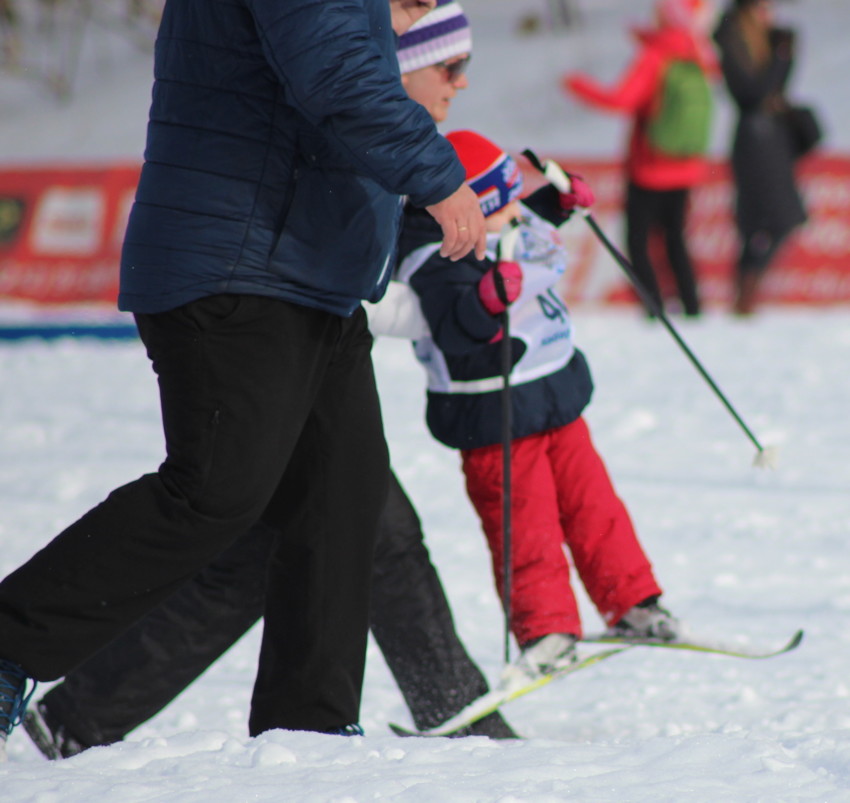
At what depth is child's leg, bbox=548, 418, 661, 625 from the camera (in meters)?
2.93

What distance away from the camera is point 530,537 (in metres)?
2.89

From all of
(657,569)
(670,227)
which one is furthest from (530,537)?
(670,227)

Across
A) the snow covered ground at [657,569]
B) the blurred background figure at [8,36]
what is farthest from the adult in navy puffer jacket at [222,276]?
the blurred background figure at [8,36]

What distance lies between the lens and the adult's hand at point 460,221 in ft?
7.01

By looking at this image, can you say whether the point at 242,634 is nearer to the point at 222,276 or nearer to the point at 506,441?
the point at 506,441

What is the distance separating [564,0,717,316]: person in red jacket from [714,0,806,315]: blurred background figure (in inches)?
7.8

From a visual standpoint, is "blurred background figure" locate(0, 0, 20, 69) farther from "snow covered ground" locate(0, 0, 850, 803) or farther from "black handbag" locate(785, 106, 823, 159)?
"black handbag" locate(785, 106, 823, 159)

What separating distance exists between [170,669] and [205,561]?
49 cm

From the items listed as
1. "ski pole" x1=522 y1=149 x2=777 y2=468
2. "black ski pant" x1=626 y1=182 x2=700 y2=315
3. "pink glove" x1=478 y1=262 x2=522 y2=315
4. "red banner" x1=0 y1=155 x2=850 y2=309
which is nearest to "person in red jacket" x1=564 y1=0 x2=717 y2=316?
"black ski pant" x1=626 y1=182 x2=700 y2=315

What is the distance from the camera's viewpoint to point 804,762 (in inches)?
84.0

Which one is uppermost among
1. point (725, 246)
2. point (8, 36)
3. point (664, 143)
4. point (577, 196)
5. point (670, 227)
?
point (8, 36)

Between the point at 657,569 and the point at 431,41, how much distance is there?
170 cm

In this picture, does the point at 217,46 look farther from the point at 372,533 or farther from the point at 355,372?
the point at 372,533

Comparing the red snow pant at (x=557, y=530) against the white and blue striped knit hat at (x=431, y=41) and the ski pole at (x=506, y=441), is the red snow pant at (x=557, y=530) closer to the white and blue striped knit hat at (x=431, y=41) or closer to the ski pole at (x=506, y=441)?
the ski pole at (x=506, y=441)
